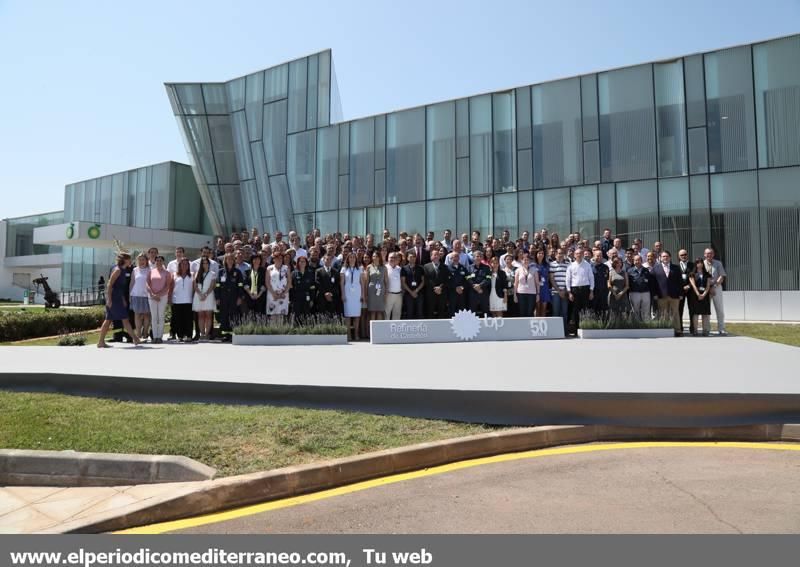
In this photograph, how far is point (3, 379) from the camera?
745cm

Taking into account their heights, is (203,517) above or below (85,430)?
below

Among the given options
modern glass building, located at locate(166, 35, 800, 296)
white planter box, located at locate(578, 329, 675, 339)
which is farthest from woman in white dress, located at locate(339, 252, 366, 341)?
modern glass building, located at locate(166, 35, 800, 296)

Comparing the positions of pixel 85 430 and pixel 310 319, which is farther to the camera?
pixel 310 319

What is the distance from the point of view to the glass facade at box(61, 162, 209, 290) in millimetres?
42688

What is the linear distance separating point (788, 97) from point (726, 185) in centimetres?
406

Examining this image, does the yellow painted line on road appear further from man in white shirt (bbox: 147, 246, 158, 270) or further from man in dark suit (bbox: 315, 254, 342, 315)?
man in white shirt (bbox: 147, 246, 158, 270)

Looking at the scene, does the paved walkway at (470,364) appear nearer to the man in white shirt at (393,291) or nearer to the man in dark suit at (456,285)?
the man in white shirt at (393,291)

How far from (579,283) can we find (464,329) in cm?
315

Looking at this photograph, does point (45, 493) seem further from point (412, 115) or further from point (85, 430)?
point (412, 115)

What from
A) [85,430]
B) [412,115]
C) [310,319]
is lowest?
[85,430]

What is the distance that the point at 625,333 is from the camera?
486 inches

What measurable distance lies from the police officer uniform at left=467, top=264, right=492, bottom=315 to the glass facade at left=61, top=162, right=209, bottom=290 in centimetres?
3309
